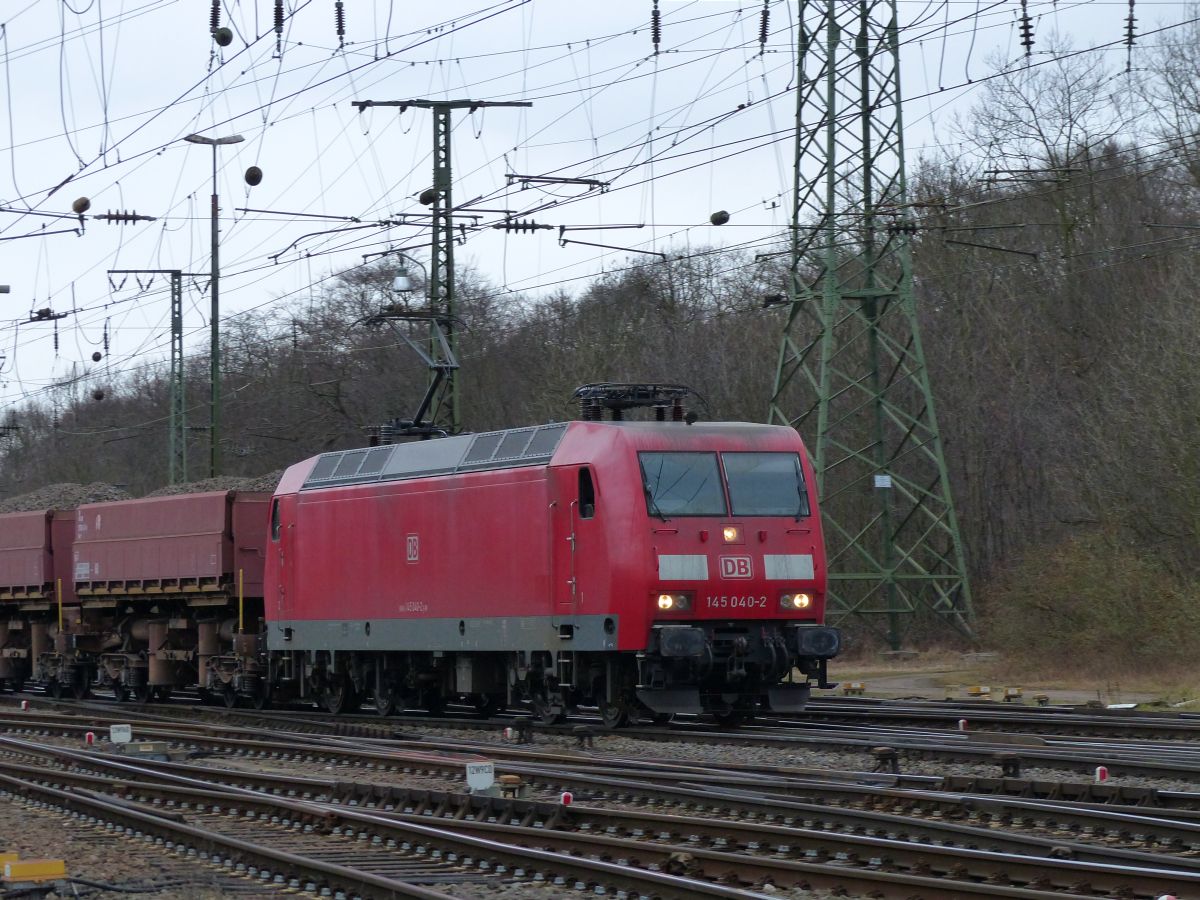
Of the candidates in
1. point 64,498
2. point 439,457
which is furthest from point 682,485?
point 64,498

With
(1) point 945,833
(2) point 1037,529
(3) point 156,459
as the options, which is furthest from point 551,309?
(1) point 945,833

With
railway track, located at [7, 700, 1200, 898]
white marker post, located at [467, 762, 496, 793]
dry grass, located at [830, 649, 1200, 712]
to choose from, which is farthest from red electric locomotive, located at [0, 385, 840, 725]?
dry grass, located at [830, 649, 1200, 712]

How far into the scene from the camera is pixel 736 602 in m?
18.4

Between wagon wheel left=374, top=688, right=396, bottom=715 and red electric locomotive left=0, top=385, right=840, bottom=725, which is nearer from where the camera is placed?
red electric locomotive left=0, top=385, right=840, bottom=725

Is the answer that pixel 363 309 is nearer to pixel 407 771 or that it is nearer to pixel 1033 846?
pixel 407 771

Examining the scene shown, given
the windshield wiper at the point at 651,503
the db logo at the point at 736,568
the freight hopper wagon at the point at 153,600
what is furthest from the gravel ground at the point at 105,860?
the freight hopper wagon at the point at 153,600

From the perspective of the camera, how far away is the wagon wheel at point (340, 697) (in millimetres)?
24047

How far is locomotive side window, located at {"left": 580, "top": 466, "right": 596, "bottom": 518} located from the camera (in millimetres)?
18406

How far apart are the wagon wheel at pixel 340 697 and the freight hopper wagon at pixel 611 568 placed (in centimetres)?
216

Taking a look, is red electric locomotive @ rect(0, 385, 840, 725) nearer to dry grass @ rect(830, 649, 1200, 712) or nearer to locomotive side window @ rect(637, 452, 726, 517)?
locomotive side window @ rect(637, 452, 726, 517)

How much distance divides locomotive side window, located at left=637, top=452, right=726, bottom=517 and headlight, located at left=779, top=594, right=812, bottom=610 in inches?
45.1

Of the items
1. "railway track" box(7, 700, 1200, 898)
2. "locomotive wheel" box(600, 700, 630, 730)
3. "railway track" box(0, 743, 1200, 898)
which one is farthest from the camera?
"locomotive wheel" box(600, 700, 630, 730)

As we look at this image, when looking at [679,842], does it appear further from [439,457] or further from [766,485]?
[439,457]

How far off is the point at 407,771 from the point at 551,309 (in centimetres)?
4735
